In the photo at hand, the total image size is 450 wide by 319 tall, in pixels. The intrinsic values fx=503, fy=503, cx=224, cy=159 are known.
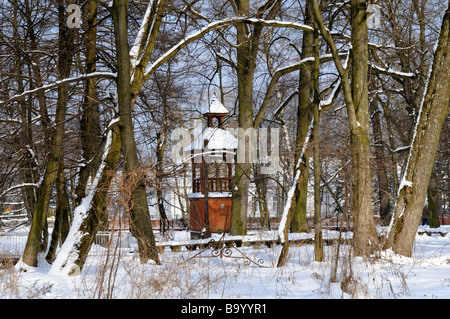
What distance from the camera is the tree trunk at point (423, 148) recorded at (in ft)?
26.5

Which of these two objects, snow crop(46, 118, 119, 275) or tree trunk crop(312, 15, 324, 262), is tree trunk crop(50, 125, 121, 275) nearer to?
snow crop(46, 118, 119, 275)

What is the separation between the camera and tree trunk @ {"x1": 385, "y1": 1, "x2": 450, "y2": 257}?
806 cm

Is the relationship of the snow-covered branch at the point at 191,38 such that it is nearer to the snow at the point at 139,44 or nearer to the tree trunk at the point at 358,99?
the snow at the point at 139,44

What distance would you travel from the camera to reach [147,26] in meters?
8.68

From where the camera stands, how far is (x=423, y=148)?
8.19 meters

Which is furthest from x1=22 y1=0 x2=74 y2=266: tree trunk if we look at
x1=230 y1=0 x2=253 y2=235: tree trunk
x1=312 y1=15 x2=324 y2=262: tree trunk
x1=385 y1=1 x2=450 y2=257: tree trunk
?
x1=385 y1=1 x2=450 y2=257: tree trunk

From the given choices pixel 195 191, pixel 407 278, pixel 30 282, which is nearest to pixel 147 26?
pixel 30 282

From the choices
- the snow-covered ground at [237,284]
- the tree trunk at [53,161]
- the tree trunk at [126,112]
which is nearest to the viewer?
the snow-covered ground at [237,284]

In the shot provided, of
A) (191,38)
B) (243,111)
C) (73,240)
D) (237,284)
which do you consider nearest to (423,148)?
(237,284)

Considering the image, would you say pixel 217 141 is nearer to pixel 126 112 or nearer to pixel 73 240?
pixel 126 112

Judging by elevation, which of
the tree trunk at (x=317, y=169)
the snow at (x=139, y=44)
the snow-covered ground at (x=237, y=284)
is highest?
the snow at (x=139, y=44)

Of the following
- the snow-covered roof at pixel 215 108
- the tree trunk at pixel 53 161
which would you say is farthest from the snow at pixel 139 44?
the snow-covered roof at pixel 215 108

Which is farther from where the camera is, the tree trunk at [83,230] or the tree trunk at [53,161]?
the tree trunk at [53,161]

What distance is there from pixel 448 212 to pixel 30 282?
4277cm
